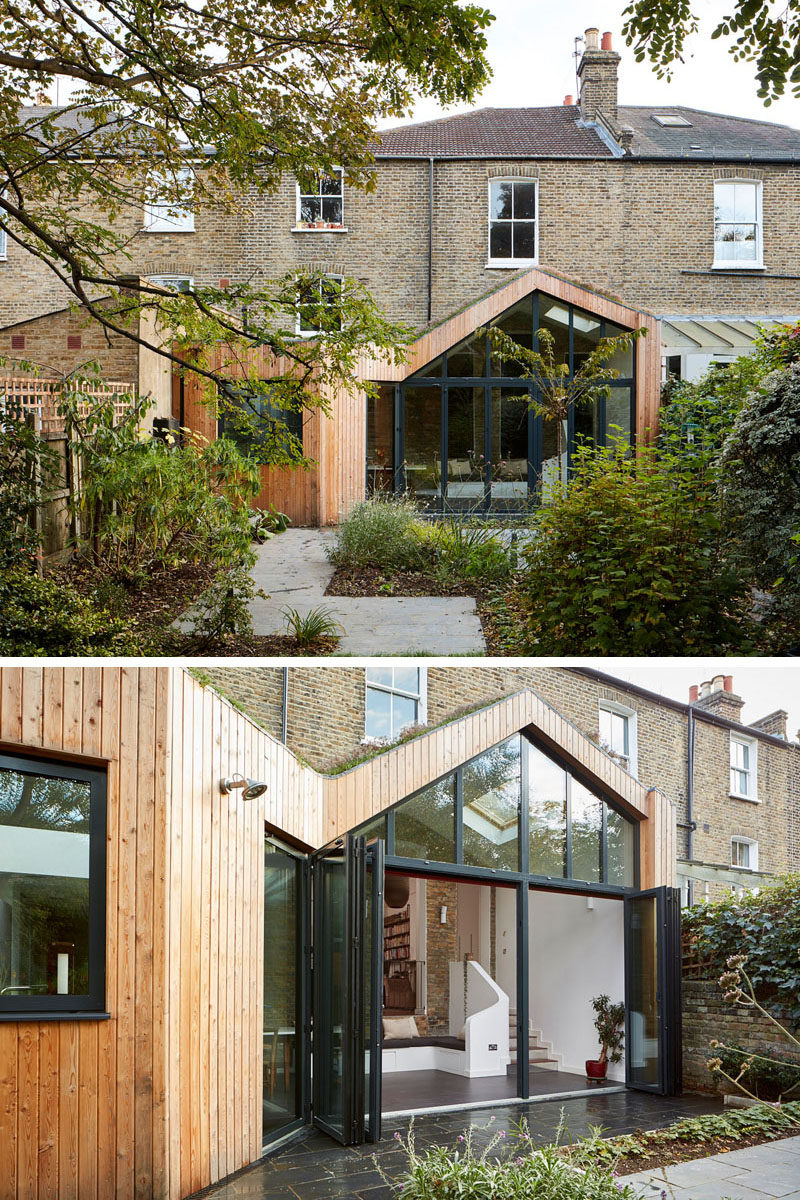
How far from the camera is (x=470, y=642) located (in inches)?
263

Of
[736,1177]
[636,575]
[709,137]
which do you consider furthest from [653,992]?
[709,137]

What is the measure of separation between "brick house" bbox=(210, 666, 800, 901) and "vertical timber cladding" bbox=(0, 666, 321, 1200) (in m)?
2.50

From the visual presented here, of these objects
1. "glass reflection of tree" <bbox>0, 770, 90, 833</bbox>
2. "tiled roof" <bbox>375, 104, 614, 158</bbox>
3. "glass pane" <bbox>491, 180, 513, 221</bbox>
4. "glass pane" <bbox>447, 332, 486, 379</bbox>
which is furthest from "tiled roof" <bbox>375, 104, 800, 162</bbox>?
"glass reflection of tree" <bbox>0, 770, 90, 833</bbox>

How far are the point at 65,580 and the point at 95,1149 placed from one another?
4.98 meters

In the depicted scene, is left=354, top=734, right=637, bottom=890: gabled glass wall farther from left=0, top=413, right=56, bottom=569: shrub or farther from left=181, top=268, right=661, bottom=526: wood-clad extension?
left=181, top=268, right=661, bottom=526: wood-clad extension

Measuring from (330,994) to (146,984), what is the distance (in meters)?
2.54

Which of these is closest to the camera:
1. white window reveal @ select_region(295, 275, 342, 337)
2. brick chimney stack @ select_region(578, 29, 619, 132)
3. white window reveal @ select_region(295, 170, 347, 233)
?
white window reveal @ select_region(295, 275, 342, 337)

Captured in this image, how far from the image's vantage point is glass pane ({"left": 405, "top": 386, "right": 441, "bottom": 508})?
44.4ft

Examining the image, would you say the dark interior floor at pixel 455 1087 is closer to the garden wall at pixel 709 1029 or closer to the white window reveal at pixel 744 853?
the garden wall at pixel 709 1029

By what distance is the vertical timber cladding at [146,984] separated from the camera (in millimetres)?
3908

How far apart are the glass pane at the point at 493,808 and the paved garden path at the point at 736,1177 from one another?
319 centimetres

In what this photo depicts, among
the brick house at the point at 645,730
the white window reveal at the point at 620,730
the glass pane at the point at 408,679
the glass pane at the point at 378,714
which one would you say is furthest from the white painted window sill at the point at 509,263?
the glass pane at the point at 378,714

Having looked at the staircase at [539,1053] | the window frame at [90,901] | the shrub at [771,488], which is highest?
the shrub at [771,488]

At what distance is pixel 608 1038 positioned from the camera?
976cm
